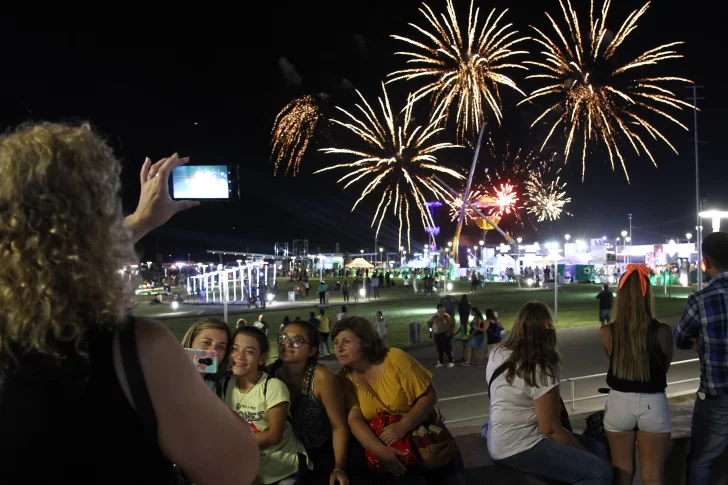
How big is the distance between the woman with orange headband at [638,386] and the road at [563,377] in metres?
4.05

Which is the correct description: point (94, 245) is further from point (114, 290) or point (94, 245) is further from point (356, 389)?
point (356, 389)

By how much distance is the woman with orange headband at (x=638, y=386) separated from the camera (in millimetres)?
4281

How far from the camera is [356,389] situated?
13.2 feet

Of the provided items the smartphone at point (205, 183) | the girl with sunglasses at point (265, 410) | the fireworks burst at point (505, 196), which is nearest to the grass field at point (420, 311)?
the smartphone at point (205, 183)

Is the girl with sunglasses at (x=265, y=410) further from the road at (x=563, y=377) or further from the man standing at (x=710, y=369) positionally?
the road at (x=563, y=377)

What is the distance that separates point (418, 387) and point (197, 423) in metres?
2.66

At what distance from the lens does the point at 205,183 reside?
28.8ft

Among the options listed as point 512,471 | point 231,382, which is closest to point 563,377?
point 512,471

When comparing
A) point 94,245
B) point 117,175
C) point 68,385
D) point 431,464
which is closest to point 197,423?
point 68,385

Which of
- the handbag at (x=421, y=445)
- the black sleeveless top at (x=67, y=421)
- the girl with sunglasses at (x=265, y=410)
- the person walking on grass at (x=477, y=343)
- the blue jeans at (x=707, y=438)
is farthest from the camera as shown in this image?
the person walking on grass at (x=477, y=343)

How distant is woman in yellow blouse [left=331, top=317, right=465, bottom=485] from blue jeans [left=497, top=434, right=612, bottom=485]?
480 millimetres

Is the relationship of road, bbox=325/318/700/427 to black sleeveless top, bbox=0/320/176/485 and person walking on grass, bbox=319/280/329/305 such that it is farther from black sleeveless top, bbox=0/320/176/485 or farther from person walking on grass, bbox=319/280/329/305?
person walking on grass, bbox=319/280/329/305

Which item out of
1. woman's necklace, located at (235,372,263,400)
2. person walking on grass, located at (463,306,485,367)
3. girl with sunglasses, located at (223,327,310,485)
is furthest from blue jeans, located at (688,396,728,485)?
person walking on grass, located at (463,306,485,367)

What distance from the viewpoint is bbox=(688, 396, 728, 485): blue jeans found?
4.39m
